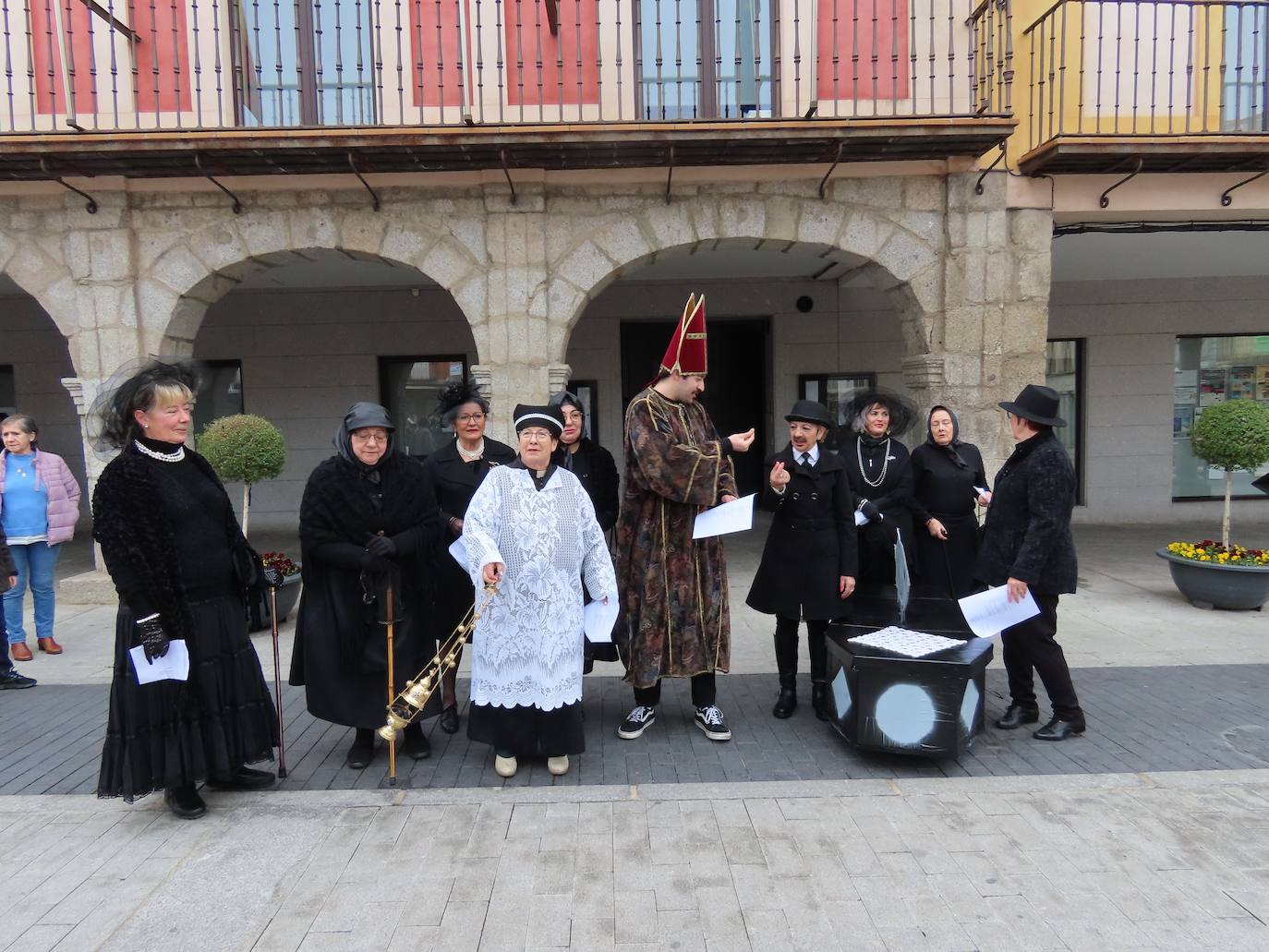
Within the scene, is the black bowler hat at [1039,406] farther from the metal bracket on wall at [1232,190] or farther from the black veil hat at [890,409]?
the metal bracket on wall at [1232,190]

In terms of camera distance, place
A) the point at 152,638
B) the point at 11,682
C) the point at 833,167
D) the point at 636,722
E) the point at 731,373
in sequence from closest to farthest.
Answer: the point at 152,638 → the point at 636,722 → the point at 11,682 → the point at 833,167 → the point at 731,373

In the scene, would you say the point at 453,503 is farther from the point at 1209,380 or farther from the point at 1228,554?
the point at 1209,380

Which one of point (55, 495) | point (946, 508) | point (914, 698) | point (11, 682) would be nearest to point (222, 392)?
point (55, 495)

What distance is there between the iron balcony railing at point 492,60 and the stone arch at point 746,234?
80 cm

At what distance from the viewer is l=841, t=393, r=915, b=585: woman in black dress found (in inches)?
191

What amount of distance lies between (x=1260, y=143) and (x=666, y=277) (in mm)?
6148

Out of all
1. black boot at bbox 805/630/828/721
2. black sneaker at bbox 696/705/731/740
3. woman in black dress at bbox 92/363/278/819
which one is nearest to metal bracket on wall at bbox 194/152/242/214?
woman in black dress at bbox 92/363/278/819

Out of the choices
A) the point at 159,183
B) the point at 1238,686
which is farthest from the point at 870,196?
the point at 159,183

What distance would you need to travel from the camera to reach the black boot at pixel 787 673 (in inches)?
167

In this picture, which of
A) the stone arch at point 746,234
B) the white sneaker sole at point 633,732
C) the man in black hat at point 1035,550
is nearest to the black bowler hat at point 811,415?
the man in black hat at point 1035,550

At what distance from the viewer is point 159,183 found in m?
6.59

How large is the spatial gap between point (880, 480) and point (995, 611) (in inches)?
57.3

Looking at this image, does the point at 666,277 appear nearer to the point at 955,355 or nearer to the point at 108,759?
the point at 955,355

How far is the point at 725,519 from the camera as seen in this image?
363cm
